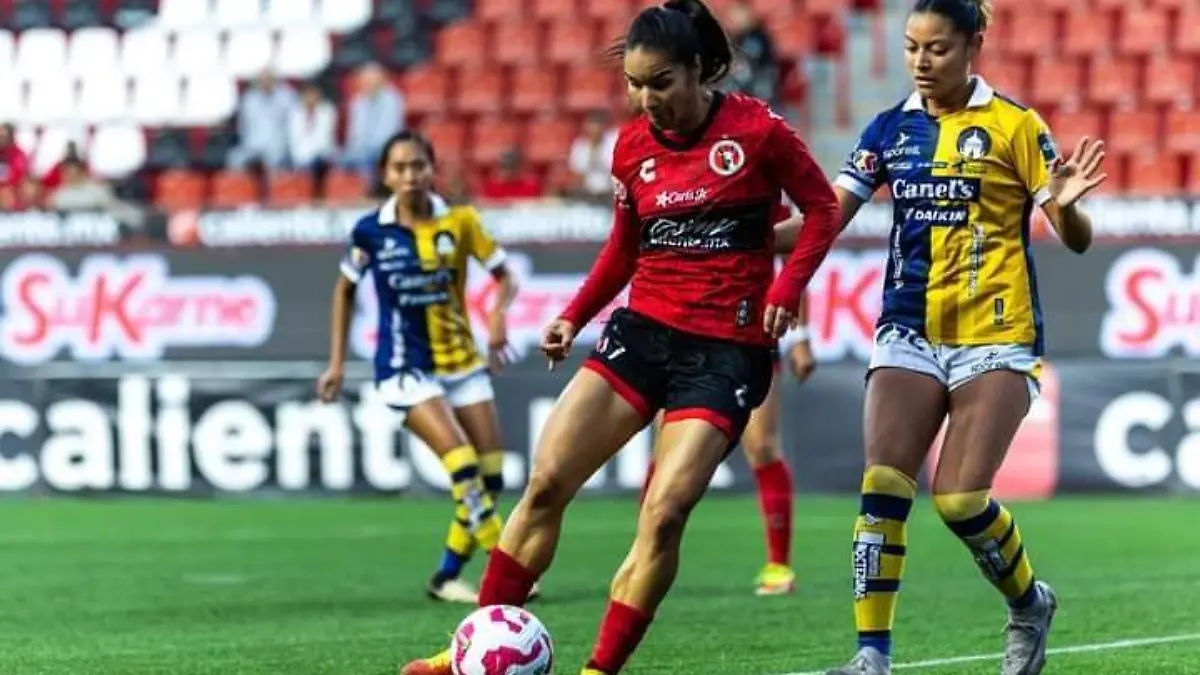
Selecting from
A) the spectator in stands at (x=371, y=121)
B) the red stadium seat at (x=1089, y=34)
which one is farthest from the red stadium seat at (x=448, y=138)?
the red stadium seat at (x=1089, y=34)

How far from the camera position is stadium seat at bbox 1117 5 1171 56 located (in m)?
23.5

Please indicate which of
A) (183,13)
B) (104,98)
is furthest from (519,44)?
(104,98)

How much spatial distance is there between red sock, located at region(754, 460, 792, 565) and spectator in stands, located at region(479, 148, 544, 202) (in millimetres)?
9173

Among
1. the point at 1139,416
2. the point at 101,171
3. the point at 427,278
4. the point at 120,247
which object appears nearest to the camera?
the point at 427,278

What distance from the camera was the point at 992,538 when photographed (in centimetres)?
821

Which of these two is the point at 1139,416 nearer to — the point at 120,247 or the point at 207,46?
the point at 120,247

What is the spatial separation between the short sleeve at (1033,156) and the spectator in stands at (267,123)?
1716 centimetres

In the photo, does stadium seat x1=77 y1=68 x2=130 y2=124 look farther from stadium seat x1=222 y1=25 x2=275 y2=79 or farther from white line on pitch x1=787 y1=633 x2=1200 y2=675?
white line on pitch x1=787 y1=633 x2=1200 y2=675

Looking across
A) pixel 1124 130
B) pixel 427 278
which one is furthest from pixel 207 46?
pixel 427 278

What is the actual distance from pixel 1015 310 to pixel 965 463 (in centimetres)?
55

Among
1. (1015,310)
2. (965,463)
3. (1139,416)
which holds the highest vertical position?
(1015,310)

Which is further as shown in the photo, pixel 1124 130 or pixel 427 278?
pixel 1124 130

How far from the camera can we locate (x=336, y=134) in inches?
1011

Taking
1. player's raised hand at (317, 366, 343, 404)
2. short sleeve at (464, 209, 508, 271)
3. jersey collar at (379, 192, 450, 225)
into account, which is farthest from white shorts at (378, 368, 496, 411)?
jersey collar at (379, 192, 450, 225)
